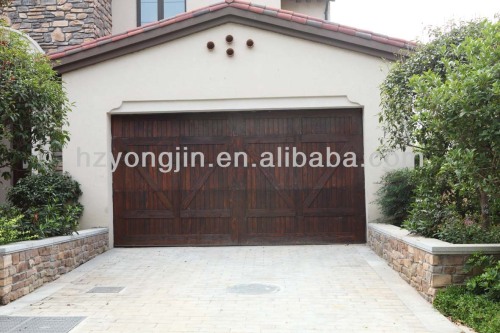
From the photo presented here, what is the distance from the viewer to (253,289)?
23.6 ft

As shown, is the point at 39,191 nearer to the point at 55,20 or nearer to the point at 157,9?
the point at 55,20

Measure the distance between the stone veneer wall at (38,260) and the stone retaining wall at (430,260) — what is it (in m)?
5.39

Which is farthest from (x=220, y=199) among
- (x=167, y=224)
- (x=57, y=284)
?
(x=57, y=284)

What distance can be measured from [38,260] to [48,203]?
2114mm

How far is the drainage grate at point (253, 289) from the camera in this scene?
23.1 ft

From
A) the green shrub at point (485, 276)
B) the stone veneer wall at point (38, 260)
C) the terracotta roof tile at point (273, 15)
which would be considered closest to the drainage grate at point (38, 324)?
the stone veneer wall at point (38, 260)

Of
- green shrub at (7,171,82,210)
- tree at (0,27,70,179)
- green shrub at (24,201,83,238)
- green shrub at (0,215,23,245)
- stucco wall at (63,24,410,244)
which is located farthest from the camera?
stucco wall at (63,24,410,244)

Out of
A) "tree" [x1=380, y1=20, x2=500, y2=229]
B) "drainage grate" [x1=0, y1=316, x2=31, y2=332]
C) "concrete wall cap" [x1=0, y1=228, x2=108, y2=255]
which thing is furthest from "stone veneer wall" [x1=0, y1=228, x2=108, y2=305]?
"tree" [x1=380, y1=20, x2=500, y2=229]

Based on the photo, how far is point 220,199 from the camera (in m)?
10.7

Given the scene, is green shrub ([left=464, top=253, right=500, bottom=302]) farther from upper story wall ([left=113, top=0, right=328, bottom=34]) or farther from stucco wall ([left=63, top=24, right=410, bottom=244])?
upper story wall ([left=113, top=0, right=328, bottom=34])

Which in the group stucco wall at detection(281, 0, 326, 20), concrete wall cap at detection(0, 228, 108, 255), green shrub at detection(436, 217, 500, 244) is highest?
stucco wall at detection(281, 0, 326, 20)

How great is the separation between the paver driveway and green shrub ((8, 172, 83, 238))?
83cm

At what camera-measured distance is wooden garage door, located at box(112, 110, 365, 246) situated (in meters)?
10.6

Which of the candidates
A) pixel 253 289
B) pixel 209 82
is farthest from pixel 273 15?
pixel 253 289
